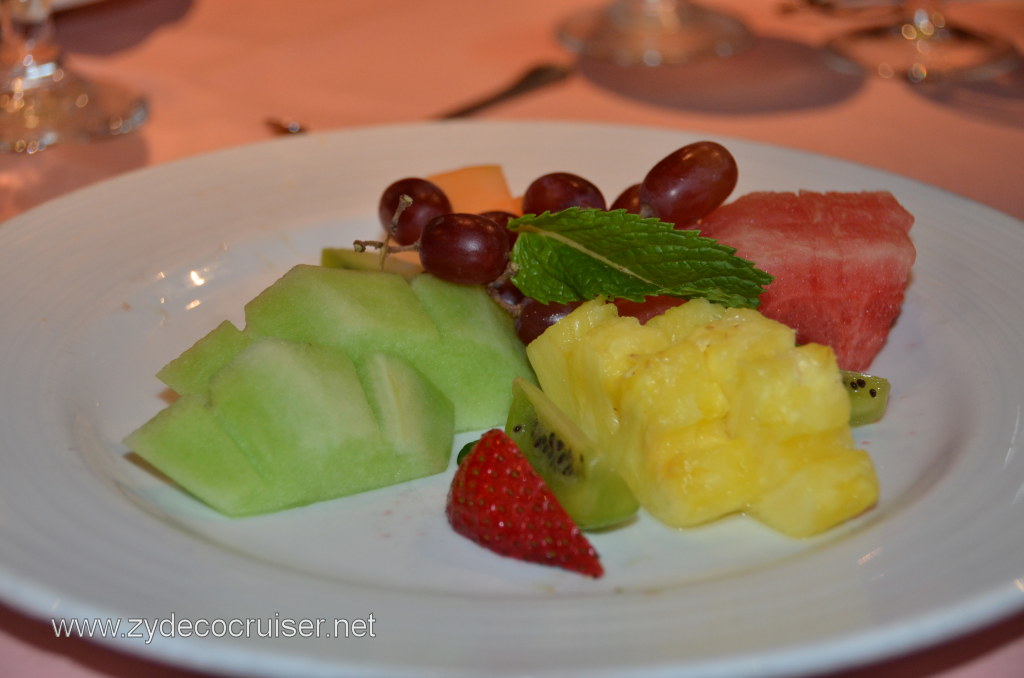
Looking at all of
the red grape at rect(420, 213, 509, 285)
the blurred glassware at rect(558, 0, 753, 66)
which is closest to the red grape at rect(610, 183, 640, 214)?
the red grape at rect(420, 213, 509, 285)

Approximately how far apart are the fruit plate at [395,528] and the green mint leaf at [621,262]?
280 mm

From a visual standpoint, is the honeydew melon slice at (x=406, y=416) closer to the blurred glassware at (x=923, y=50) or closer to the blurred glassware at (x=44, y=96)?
the blurred glassware at (x=44, y=96)

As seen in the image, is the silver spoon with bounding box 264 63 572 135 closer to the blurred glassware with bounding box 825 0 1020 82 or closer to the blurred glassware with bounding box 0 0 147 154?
the blurred glassware with bounding box 0 0 147 154

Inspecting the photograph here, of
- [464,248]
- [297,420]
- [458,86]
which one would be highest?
[464,248]

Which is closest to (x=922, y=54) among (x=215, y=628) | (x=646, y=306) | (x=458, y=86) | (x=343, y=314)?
(x=458, y=86)

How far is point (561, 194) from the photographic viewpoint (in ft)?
5.20

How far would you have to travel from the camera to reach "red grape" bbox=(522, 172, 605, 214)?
158 centimetres

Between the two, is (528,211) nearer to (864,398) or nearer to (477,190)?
(477,190)

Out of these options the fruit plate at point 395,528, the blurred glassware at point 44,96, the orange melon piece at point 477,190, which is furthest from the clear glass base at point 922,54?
the blurred glassware at point 44,96

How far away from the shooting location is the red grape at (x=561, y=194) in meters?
1.58

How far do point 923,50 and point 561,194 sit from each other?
161 cm

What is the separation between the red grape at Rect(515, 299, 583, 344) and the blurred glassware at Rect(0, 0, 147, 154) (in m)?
1.30

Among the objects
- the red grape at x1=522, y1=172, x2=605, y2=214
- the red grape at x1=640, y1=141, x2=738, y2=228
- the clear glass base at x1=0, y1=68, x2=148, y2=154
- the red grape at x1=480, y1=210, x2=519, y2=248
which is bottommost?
the clear glass base at x1=0, y1=68, x2=148, y2=154

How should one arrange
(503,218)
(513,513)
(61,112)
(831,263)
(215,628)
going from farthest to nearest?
1. (61,112)
2. (503,218)
3. (831,263)
4. (513,513)
5. (215,628)
